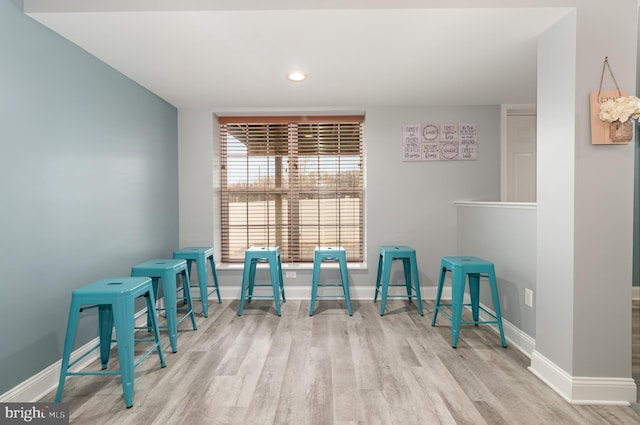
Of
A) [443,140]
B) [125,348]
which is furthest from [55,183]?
[443,140]

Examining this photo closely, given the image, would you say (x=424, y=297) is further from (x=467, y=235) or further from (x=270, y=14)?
(x=270, y=14)

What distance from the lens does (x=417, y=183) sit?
3.98 meters

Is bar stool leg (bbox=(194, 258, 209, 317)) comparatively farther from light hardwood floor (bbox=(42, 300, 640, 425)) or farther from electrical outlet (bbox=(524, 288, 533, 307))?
electrical outlet (bbox=(524, 288, 533, 307))

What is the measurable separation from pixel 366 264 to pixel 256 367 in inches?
77.1

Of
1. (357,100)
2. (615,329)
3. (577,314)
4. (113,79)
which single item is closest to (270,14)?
(113,79)

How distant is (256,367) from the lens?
2.38 m

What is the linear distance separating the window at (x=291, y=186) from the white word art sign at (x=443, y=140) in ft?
2.05

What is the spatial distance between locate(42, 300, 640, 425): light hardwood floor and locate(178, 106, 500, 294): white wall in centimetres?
109

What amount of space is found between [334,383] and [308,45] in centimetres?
220

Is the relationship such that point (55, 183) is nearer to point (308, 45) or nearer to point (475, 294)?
point (308, 45)

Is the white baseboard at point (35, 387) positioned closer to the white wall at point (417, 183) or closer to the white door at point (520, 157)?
the white wall at point (417, 183)

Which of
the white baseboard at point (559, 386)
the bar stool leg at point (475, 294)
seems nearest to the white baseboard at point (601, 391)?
the white baseboard at point (559, 386)

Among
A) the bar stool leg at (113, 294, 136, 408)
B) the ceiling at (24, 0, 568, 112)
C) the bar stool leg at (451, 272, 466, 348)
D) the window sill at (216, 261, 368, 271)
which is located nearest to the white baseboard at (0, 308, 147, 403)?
the bar stool leg at (113, 294, 136, 408)

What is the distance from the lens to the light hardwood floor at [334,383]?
6.01 feet
